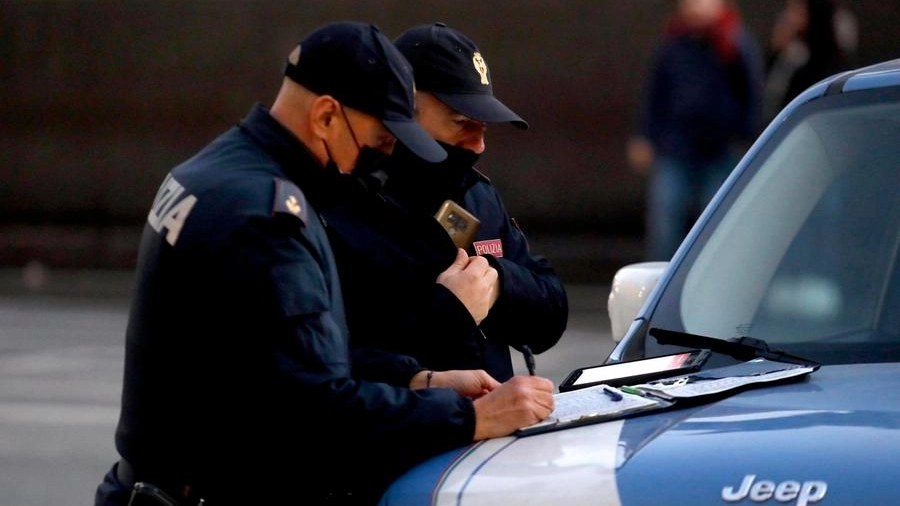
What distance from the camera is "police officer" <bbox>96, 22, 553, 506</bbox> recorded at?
301 centimetres

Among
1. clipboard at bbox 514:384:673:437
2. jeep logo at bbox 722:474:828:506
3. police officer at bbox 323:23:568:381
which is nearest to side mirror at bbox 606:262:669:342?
police officer at bbox 323:23:568:381

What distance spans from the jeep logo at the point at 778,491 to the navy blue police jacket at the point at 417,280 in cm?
114

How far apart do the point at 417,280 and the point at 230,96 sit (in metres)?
11.1

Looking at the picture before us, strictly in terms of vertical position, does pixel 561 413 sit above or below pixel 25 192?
above

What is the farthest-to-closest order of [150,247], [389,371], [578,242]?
[578,242], [389,371], [150,247]

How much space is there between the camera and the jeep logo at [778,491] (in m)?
2.61

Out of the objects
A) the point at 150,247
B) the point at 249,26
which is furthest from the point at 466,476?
the point at 249,26

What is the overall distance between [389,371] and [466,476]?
2.53 feet

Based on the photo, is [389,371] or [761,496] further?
[389,371]

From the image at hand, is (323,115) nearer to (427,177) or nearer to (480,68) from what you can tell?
(427,177)

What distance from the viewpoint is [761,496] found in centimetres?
264

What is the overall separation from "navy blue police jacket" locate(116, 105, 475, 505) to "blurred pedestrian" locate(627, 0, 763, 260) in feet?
23.7

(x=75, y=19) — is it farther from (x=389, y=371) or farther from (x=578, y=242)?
(x=389, y=371)

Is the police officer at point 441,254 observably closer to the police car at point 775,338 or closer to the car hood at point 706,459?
the police car at point 775,338
